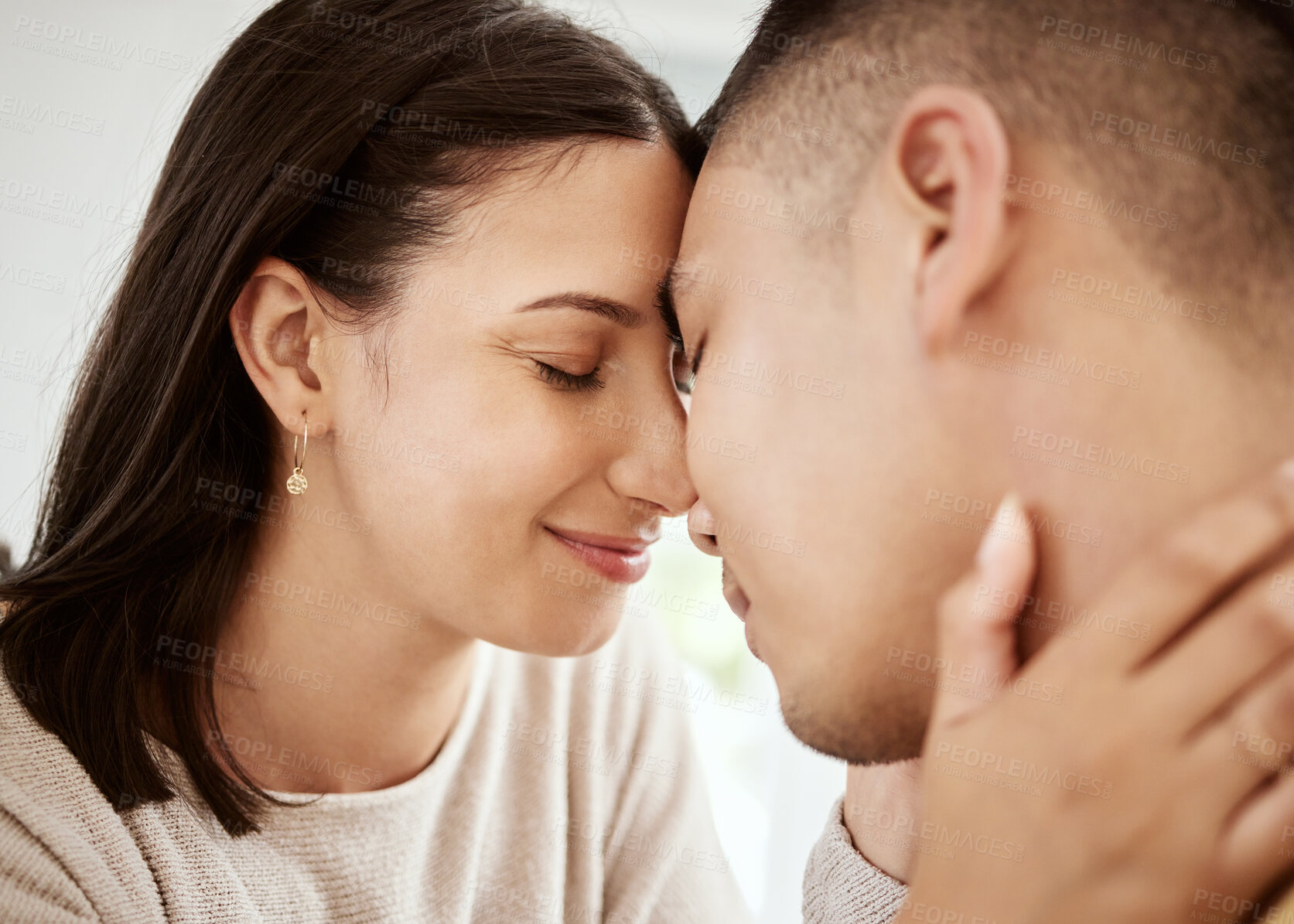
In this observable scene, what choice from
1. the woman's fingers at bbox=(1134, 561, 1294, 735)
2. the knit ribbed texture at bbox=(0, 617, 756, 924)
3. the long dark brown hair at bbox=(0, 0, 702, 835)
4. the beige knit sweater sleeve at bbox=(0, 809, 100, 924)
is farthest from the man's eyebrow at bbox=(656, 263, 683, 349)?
the beige knit sweater sleeve at bbox=(0, 809, 100, 924)

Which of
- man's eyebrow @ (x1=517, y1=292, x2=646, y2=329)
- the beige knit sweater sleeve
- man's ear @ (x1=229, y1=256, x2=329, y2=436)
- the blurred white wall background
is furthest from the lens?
the blurred white wall background

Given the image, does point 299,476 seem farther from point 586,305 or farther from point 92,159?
point 92,159

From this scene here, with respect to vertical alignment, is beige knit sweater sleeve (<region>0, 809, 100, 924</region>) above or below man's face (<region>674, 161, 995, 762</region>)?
below

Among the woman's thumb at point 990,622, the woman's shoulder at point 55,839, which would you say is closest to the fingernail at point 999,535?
the woman's thumb at point 990,622

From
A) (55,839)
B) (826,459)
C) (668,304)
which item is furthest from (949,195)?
(55,839)

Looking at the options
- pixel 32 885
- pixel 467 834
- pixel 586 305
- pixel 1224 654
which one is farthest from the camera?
pixel 467 834

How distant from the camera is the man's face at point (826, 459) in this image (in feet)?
2.68

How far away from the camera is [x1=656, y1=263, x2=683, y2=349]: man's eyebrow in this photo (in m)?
1.05

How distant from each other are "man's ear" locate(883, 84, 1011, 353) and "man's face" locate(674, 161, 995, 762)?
0.08 feet

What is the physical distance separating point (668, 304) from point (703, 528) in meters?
0.24

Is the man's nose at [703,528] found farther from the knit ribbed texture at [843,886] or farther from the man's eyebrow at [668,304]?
the knit ribbed texture at [843,886]

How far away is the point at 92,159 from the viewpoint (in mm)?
2193

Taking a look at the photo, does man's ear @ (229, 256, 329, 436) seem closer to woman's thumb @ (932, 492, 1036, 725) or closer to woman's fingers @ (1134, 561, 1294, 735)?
woman's thumb @ (932, 492, 1036, 725)

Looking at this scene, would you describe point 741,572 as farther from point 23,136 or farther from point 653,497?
point 23,136
